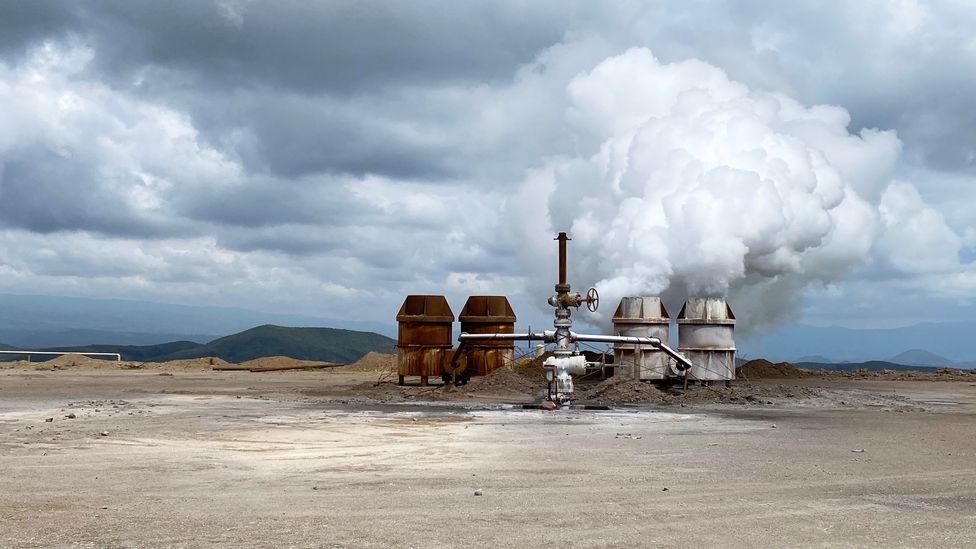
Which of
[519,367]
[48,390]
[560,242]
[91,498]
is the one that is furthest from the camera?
[519,367]

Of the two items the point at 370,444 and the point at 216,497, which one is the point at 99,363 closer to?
the point at 370,444

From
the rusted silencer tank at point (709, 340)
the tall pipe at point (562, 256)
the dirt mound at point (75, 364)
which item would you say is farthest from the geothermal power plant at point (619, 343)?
the dirt mound at point (75, 364)

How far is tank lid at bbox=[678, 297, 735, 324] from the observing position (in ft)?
127

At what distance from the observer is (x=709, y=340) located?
38.8 m

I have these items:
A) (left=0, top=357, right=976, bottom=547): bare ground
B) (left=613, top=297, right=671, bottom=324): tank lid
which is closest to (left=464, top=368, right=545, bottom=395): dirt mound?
(left=613, top=297, right=671, bottom=324): tank lid

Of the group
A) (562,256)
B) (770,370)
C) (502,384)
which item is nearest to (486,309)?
(502,384)

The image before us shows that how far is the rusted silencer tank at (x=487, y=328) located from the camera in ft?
133

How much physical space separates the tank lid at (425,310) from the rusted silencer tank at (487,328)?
57.4 inches

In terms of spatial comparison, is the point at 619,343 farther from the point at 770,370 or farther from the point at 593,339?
the point at 770,370

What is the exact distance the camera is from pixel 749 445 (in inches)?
758

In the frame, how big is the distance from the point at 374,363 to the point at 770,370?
1029 inches

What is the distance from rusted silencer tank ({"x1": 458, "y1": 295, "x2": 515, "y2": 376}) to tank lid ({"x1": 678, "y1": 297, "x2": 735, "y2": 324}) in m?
7.77

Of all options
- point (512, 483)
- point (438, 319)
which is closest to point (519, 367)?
point (438, 319)

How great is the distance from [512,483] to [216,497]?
14.2 feet
